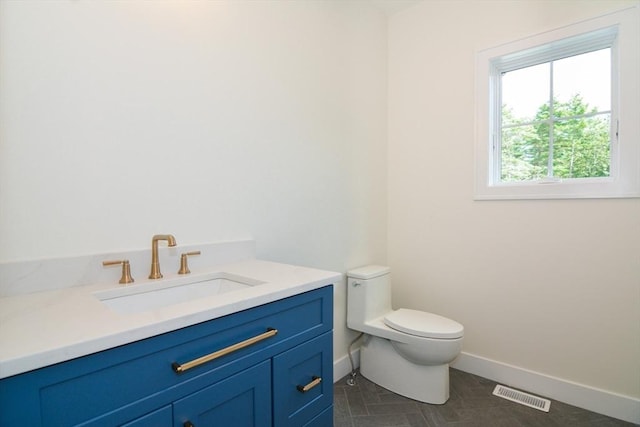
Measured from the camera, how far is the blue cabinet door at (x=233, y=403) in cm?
84

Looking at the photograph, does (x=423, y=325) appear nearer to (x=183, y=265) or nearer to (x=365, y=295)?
(x=365, y=295)

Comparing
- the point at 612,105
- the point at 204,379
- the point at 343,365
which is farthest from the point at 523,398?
the point at 204,379

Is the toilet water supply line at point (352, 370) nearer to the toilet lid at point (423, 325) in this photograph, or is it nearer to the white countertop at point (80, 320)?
the toilet lid at point (423, 325)

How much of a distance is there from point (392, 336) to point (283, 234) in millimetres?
926

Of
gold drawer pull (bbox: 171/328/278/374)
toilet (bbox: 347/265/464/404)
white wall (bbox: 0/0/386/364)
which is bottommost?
toilet (bbox: 347/265/464/404)

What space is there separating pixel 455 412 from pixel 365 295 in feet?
2.68

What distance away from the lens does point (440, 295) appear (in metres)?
2.46

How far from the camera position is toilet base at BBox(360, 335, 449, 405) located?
1.94 m

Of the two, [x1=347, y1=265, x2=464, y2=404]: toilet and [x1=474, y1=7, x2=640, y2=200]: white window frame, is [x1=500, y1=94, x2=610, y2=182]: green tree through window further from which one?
[x1=347, y1=265, x2=464, y2=404]: toilet

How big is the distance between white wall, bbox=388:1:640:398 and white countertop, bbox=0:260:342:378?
5.14 ft

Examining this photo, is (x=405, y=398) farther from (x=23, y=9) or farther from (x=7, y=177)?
(x=23, y=9)

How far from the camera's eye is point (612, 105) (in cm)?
185

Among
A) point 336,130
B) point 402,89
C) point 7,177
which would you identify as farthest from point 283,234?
point 402,89

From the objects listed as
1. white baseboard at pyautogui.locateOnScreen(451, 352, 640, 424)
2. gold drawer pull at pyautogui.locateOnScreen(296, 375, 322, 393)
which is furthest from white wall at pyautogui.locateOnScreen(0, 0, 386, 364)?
white baseboard at pyautogui.locateOnScreen(451, 352, 640, 424)
